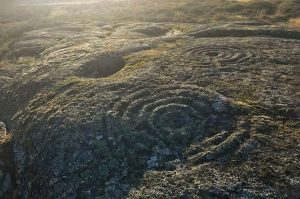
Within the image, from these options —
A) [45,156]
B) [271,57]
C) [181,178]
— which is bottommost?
[45,156]

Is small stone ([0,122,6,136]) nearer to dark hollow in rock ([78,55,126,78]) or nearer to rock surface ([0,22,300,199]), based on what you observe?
rock surface ([0,22,300,199])

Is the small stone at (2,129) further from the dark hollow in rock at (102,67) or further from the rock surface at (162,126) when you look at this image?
the dark hollow in rock at (102,67)

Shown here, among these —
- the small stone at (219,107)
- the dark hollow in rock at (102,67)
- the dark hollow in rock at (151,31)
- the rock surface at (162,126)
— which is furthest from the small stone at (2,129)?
the dark hollow in rock at (151,31)

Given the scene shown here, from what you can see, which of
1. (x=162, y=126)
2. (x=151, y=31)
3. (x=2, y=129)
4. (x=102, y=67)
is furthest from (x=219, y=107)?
(x=151, y=31)

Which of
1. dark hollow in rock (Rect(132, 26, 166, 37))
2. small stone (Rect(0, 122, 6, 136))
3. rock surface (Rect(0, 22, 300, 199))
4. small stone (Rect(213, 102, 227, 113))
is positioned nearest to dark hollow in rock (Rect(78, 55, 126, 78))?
rock surface (Rect(0, 22, 300, 199))

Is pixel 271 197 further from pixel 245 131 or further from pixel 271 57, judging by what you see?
pixel 271 57

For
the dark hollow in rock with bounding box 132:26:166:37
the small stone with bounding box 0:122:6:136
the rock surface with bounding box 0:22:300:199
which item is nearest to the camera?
the rock surface with bounding box 0:22:300:199

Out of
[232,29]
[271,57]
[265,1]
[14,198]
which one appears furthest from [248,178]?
[265,1]
